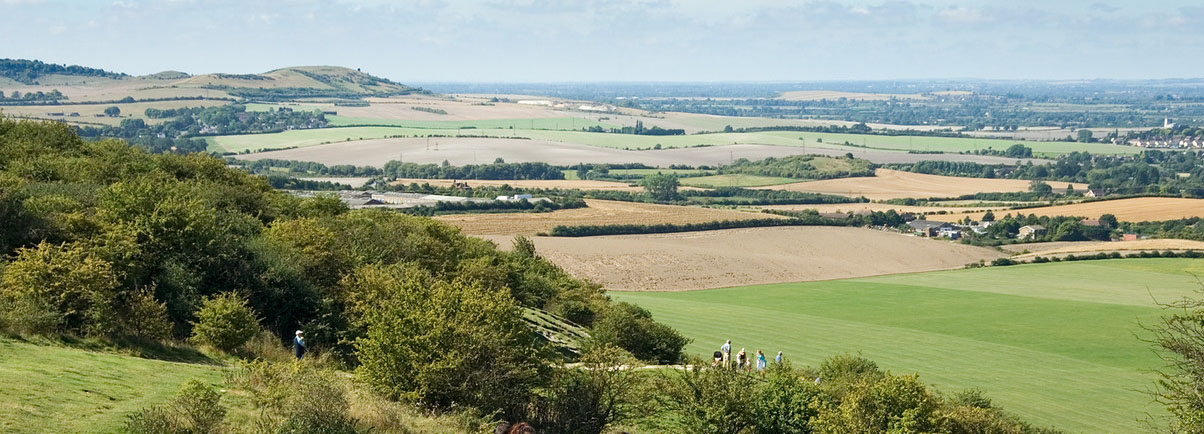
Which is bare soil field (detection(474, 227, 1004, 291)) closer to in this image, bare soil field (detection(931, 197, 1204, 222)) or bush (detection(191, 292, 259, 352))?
bare soil field (detection(931, 197, 1204, 222))

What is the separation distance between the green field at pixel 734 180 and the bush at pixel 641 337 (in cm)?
10488

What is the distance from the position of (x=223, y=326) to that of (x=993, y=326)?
4893 cm

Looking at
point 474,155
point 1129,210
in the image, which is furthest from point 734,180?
point 1129,210

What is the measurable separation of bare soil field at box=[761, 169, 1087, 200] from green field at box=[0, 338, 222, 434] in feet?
404

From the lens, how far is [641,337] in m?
43.9

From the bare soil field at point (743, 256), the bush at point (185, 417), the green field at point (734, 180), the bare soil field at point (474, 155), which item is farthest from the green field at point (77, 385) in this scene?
the bare soil field at point (474, 155)

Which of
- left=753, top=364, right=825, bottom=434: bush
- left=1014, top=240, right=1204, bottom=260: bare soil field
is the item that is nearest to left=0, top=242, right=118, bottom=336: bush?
left=753, top=364, right=825, bottom=434: bush

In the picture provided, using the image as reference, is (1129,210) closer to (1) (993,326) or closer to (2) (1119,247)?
(2) (1119,247)

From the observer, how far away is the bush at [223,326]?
2911 cm

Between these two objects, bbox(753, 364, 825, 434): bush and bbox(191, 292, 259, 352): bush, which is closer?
bbox(753, 364, 825, 434): bush

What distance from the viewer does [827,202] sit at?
440ft

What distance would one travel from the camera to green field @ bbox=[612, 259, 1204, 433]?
48.2m

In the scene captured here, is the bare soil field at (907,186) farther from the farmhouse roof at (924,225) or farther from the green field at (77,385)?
the green field at (77,385)

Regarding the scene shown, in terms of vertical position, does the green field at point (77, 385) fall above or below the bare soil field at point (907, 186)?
above
